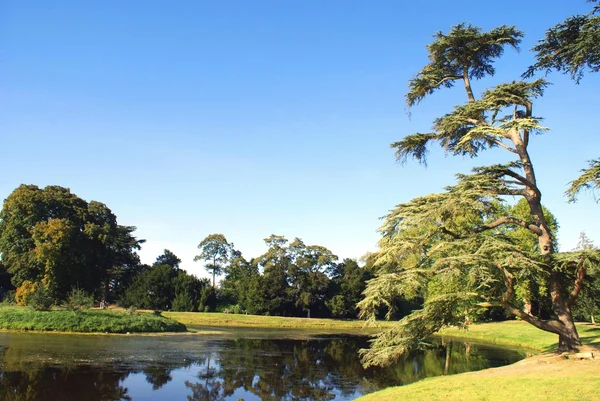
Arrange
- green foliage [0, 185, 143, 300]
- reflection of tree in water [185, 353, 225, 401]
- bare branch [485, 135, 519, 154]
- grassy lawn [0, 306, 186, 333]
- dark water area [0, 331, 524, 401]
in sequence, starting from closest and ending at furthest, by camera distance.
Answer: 1. reflection of tree in water [185, 353, 225, 401]
2. dark water area [0, 331, 524, 401]
3. bare branch [485, 135, 519, 154]
4. grassy lawn [0, 306, 186, 333]
5. green foliage [0, 185, 143, 300]

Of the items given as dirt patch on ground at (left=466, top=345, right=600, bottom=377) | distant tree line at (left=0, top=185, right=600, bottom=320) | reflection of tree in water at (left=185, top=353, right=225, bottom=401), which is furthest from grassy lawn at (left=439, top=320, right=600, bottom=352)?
reflection of tree in water at (left=185, top=353, right=225, bottom=401)

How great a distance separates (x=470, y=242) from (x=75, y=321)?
2909 cm

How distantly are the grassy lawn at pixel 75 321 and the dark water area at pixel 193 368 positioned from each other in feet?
8.67

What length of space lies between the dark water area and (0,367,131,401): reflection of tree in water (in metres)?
0.03

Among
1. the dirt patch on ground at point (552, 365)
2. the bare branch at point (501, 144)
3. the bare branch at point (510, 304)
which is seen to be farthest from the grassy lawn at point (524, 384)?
the bare branch at point (501, 144)

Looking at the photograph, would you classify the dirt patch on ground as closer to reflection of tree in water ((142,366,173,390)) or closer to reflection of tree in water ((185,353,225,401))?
reflection of tree in water ((185,353,225,401))

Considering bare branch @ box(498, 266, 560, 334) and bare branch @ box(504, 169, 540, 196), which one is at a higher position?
bare branch @ box(504, 169, 540, 196)

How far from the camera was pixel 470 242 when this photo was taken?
14.0 metres

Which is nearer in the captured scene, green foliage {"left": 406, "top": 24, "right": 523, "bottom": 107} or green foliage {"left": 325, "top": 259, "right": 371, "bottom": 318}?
green foliage {"left": 406, "top": 24, "right": 523, "bottom": 107}

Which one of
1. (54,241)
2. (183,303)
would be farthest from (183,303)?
(54,241)

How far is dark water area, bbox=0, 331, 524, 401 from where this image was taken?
15127mm

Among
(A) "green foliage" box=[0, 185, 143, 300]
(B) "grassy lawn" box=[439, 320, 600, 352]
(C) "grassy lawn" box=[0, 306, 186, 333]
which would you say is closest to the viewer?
(B) "grassy lawn" box=[439, 320, 600, 352]

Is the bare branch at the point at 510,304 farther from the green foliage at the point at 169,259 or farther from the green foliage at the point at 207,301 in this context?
the green foliage at the point at 169,259

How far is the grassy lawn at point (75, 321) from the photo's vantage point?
3106cm
